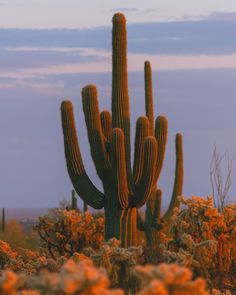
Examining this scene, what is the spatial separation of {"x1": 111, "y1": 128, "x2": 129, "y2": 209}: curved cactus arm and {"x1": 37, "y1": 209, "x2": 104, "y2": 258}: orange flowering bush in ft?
9.09

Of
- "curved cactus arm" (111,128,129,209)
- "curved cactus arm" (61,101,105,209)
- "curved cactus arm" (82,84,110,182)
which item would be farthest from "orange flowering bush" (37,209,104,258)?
"curved cactus arm" (111,128,129,209)

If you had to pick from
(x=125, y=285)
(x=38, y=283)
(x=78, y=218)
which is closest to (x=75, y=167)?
(x=78, y=218)

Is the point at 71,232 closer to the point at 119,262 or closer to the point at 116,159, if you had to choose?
the point at 116,159

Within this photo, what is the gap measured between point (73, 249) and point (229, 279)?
4821 mm

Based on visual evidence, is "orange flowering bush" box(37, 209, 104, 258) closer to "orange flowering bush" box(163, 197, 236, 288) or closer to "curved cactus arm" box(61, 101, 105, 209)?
"curved cactus arm" box(61, 101, 105, 209)

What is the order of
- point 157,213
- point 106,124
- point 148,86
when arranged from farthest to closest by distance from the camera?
point 157,213
point 148,86
point 106,124

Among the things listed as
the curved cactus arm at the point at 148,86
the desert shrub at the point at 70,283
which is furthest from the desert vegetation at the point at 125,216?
the desert shrub at the point at 70,283

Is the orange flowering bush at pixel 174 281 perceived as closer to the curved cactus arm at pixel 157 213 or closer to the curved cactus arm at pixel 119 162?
the curved cactus arm at pixel 119 162

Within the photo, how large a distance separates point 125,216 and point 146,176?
1.32 m

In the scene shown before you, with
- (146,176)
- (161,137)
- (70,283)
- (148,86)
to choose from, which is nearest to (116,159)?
(146,176)

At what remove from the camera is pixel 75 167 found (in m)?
15.3

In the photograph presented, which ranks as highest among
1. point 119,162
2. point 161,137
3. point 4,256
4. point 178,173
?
point 161,137

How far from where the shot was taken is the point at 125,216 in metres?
15.6

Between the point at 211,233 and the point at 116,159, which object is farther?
the point at 116,159
